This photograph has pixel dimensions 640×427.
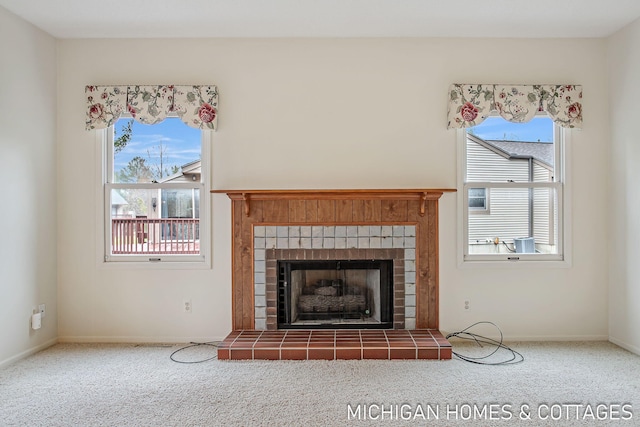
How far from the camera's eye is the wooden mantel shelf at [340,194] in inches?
138

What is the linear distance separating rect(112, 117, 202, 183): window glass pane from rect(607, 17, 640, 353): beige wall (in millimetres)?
3547

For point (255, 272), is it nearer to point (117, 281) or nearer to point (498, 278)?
point (117, 281)

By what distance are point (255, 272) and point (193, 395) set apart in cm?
123

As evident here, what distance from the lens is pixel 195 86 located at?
11.9 ft

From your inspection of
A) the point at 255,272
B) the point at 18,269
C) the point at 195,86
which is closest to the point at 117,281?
the point at 18,269

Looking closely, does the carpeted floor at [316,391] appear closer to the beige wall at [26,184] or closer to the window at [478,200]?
the beige wall at [26,184]

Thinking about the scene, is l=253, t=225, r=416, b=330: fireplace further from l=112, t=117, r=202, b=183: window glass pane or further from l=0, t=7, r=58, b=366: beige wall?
l=0, t=7, r=58, b=366: beige wall

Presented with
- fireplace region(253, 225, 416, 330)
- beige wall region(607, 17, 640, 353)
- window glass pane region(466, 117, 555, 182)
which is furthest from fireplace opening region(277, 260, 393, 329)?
beige wall region(607, 17, 640, 353)

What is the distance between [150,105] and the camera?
3.62m

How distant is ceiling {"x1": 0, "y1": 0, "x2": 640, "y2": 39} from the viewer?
3.09 metres


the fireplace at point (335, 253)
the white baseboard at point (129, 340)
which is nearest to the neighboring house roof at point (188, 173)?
the fireplace at point (335, 253)

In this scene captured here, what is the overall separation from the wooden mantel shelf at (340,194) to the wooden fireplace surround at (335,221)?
0.08ft

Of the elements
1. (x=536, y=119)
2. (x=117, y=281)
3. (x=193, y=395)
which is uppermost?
(x=536, y=119)

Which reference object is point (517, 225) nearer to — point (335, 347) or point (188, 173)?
point (335, 347)
